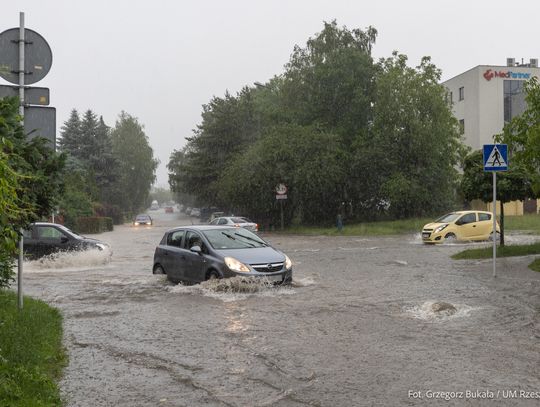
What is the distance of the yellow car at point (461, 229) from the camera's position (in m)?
25.3

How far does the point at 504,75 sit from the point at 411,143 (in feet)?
68.8

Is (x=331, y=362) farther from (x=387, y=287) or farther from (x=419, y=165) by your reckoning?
(x=419, y=165)

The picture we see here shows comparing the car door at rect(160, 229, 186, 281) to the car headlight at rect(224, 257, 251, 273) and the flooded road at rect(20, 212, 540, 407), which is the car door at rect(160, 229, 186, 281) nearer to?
the flooded road at rect(20, 212, 540, 407)

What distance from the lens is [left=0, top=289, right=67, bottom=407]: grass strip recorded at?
5055mm

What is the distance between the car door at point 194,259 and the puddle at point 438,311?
177 inches

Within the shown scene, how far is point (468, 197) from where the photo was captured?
19297mm

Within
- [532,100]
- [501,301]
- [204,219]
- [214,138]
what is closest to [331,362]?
[501,301]

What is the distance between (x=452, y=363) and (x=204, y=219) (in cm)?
7305

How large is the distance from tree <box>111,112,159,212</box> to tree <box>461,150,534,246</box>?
7991 cm

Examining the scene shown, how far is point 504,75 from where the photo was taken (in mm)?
55781

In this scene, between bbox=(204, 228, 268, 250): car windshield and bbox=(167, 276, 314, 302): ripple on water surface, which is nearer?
bbox=(167, 276, 314, 302): ripple on water surface

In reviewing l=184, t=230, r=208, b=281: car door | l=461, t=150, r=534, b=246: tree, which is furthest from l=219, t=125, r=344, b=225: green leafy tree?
l=184, t=230, r=208, b=281: car door

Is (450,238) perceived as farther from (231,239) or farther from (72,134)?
(72,134)

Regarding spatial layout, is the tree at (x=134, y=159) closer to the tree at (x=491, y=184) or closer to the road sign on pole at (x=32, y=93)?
the tree at (x=491, y=184)
